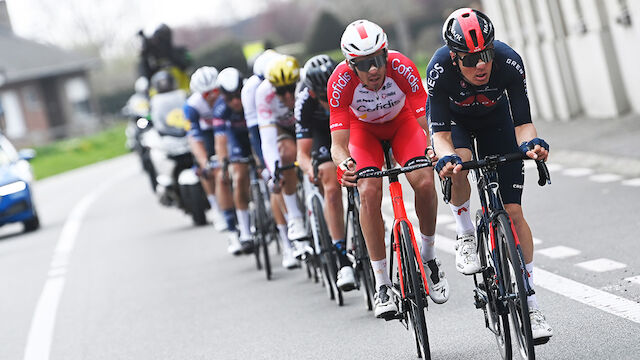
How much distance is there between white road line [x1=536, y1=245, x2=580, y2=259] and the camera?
10.3 m

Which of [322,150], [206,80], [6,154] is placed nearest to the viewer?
[322,150]

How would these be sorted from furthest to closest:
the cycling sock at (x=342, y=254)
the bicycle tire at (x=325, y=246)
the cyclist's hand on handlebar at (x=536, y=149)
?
the bicycle tire at (x=325, y=246) → the cycling sock at (x=342, y=254) → the cyclist's hand on handlebar at (x=536, y=149)

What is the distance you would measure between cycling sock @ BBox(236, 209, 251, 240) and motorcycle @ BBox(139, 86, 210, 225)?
4759 millimetres

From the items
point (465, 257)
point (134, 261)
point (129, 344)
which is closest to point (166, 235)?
point (134, 261)

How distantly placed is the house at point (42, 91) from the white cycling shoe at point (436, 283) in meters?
70.2

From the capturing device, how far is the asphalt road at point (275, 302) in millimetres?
8070

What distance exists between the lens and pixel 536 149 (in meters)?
6.31

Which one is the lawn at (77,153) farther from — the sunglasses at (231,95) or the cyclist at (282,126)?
the cyclist at (282,126)

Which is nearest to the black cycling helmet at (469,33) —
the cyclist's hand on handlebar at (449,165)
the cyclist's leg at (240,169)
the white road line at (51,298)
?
the cyclist's hand on handlebar at (449,165)

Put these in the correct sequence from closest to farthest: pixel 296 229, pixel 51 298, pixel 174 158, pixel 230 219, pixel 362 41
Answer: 1. pixel 362 41
2. pixel 296 229
3. pixel 51 298
4. pixel 230 219
5. pixel 174 158

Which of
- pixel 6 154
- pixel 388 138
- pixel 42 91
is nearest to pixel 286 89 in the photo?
pixel 388 138

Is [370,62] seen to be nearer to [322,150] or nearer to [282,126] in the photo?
[322,150]

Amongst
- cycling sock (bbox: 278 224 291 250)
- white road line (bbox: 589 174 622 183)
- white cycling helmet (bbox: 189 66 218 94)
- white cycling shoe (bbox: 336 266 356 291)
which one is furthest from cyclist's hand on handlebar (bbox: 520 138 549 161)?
white road line (bbox: 589 174 622 183)

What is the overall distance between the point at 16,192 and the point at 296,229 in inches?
496
